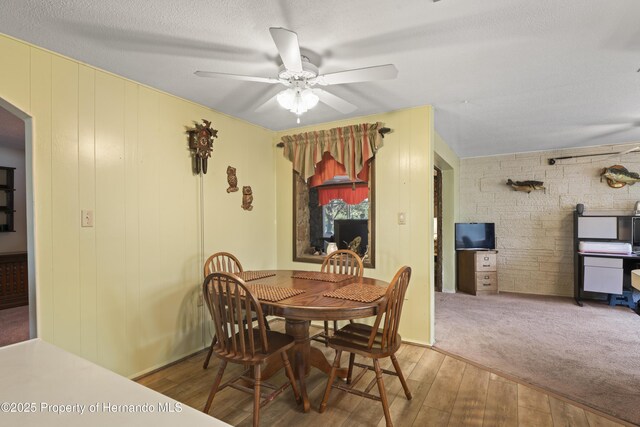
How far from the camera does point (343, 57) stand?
2129 millimetres

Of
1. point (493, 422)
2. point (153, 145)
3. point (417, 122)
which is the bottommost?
point (493, 422)

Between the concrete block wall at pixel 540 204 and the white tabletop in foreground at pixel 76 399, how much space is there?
5939 mm

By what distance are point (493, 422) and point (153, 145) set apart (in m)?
3.03

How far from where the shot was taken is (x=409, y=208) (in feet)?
10.4

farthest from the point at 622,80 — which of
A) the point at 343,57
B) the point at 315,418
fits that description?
the point at 315,418

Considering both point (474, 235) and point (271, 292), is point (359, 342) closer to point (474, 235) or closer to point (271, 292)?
point (271, 292)

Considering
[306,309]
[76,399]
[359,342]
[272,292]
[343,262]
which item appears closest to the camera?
[76,399]

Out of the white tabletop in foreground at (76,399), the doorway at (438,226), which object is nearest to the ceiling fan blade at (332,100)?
the white tabletop in foreground at (76,399)

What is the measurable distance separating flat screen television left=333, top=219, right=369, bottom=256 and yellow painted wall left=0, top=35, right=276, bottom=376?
137 cm

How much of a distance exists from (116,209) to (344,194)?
3472mm

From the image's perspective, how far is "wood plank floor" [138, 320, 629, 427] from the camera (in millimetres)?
1963

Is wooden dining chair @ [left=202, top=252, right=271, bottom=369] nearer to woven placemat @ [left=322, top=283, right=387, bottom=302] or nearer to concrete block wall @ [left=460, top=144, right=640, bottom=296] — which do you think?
woven placemat @ [left=322, top=283, right=387, bottom=302]

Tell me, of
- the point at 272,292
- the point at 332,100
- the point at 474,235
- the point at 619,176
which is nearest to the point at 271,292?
the point at 272,292

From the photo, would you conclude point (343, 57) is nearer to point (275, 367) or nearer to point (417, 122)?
point (417, 122)
